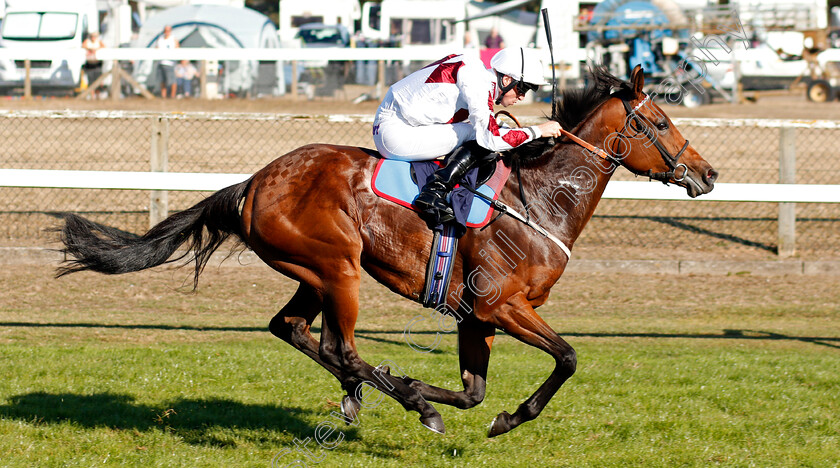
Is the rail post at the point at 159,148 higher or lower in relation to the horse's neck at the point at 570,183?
lower

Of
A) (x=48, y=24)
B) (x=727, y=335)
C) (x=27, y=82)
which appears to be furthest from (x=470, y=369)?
(x=48, y=24)

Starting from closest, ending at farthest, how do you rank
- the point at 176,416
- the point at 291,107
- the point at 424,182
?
the point at 424,182 < the point at 176,416 < the point at 291,107

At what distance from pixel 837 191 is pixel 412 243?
13.1ft

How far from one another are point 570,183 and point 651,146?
17.2 inches

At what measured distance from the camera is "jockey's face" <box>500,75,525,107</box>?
434cm

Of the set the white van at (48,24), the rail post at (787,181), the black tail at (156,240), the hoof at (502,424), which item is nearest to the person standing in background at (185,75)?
the white van at (48,24)

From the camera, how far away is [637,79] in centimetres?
445

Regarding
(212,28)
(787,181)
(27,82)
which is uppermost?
(787,181)

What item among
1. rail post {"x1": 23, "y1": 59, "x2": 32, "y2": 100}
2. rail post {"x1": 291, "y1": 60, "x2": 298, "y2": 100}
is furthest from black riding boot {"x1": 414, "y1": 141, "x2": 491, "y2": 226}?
rail post {"x1": 23, "y1": 59, "x2": 32, "y2": 100}

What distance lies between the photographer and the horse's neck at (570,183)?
4.46 metres

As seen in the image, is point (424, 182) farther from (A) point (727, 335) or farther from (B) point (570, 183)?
(A) point (727, 335)

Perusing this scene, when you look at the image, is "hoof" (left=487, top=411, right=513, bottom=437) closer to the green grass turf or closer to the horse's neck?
the green grass turf

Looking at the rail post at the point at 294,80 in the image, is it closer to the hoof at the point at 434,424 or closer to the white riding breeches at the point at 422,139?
the white riding breeches at the point at 422,139

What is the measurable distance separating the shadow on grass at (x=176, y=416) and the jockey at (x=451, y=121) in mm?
1398
